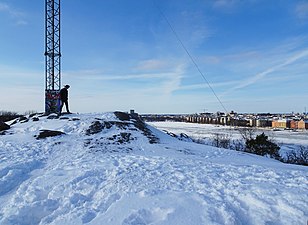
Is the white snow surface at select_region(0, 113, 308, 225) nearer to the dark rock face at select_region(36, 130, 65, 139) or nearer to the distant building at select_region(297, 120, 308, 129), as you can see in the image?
the dark rock face at select_region(36, 130, 65, 139)

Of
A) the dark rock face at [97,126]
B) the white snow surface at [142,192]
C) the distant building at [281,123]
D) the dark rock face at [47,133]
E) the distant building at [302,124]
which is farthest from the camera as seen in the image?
the distant building at [281,123]

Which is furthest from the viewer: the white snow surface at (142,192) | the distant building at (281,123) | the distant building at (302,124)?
the distant building at (281,123)

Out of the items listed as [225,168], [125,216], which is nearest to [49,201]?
[125,216]

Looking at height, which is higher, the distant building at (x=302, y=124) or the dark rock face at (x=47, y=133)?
the dark rock face at (x=47, y=133)

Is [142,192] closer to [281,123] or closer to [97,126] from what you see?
[97,126]

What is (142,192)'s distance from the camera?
4.69 metres

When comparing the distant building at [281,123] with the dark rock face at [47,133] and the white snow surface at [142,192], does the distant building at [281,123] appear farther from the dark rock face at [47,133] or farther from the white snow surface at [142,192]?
the white snow surface at [142,192]

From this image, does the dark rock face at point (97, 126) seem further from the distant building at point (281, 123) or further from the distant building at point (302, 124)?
the distant building at point (281, 123)

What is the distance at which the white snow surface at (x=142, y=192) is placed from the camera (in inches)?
147

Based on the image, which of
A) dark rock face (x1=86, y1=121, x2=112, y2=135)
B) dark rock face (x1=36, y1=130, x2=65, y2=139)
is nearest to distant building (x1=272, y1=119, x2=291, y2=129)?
dark rock face (x1=86, y1=121, x2=112, y2=135)

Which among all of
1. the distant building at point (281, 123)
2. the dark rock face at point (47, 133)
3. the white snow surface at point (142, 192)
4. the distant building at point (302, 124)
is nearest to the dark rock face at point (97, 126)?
the dark rock face at point (47, 133)

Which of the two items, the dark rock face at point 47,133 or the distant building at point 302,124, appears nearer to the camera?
the dark rock face at point 47,133

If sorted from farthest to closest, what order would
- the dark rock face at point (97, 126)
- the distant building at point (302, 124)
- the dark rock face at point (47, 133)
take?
the distant building at point (302, 124) < the dark rock face at point (97, 126) < the dark rock face at point (47, 133)

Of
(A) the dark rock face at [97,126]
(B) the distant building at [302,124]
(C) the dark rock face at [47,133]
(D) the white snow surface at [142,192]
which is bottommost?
(B) the distant building at [302,124]
